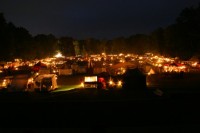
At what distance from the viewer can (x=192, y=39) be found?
8600 centimetres

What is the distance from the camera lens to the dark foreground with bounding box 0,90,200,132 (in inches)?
551

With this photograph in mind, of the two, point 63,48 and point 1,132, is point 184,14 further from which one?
point 63,48

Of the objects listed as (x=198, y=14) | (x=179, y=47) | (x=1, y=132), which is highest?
(x=198, y=14)

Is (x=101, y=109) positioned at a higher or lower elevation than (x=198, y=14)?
lower

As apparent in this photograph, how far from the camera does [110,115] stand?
15898mm

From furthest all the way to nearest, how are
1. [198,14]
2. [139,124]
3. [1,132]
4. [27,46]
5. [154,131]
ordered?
[27,46]
[198,14]
[139,124]
[1,132]
[154,131]

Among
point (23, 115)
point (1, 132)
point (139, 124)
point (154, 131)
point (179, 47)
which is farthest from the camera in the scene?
point (179, 47)

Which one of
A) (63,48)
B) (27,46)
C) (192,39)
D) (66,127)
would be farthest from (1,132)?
(63,48)

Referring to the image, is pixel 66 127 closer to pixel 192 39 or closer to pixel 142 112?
pixel 142 112

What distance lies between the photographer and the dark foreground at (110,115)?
46.0 ft

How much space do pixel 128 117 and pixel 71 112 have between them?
297cm

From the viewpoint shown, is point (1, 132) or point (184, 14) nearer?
point (1, 132)

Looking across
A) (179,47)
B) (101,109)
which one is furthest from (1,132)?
(179,47)

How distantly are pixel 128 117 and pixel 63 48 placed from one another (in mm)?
183454
